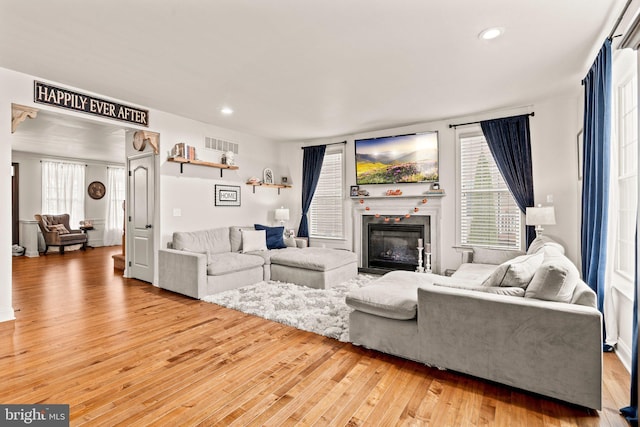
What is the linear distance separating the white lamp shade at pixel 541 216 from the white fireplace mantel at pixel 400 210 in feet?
4.64

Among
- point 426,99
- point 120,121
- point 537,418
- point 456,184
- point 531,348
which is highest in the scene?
point 426,99

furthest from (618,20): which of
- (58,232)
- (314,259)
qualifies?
(58,232)

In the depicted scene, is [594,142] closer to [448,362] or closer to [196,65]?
[448,362]

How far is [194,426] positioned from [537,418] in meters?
1.99

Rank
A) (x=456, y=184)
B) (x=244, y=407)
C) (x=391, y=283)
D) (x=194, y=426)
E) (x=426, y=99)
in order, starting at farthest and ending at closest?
(x=456, y=184)
(x=426, y=99)
(x=391, y=283)
(x=244, y=407)
(x=194, y=426)

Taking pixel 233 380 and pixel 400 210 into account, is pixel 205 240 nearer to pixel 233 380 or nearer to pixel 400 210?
pixel 233 380

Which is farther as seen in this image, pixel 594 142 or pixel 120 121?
pixel 120 121

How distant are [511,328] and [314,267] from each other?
9.48 feet

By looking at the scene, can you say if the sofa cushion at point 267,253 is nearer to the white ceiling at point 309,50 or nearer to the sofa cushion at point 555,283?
the white ceiling at point 309,50

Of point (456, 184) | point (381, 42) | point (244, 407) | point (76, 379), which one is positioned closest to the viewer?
point (244, 407)

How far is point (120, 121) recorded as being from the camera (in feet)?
14.1

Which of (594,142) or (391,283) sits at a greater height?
(594,142)

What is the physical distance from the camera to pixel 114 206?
10039 mm

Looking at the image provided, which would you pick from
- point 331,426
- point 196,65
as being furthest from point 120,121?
point 331,426
